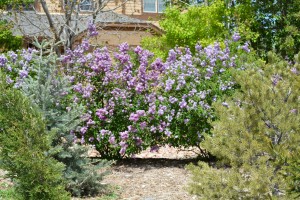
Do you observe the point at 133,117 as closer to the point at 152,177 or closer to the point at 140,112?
the point at 140,112

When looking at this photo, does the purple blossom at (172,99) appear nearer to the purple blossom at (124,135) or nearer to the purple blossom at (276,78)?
the purple blossom at (124,135)

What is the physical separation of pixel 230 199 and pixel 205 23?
17.3 metres

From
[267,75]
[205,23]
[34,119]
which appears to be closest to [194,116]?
[267,75]

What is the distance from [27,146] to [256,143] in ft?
6.30

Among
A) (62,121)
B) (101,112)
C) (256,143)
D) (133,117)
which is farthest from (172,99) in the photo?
(256,143)

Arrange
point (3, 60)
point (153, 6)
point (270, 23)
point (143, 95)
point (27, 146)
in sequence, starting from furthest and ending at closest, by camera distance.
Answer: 1. point (153, 6)
2. point (270, 23)
3. point (3, 60)
4. point (143, 95)
5. point (27, 146)

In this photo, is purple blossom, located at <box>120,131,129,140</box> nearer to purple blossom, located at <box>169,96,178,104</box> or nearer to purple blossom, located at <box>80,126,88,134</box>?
purple blossom, located at <box>80,126,88,134</box>

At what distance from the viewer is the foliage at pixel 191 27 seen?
21188 millimetres

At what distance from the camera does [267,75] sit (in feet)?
19.2

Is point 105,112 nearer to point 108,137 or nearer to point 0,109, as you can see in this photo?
point 108,137

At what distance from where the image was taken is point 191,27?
69.6ft

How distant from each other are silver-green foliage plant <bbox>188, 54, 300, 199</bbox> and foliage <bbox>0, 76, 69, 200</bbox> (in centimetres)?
131

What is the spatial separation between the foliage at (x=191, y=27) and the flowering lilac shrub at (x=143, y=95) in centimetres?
1141

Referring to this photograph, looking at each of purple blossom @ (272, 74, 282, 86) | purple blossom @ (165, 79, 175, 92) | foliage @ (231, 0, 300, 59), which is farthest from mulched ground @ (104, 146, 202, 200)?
foliage @ (231, 0, 300, 59)
